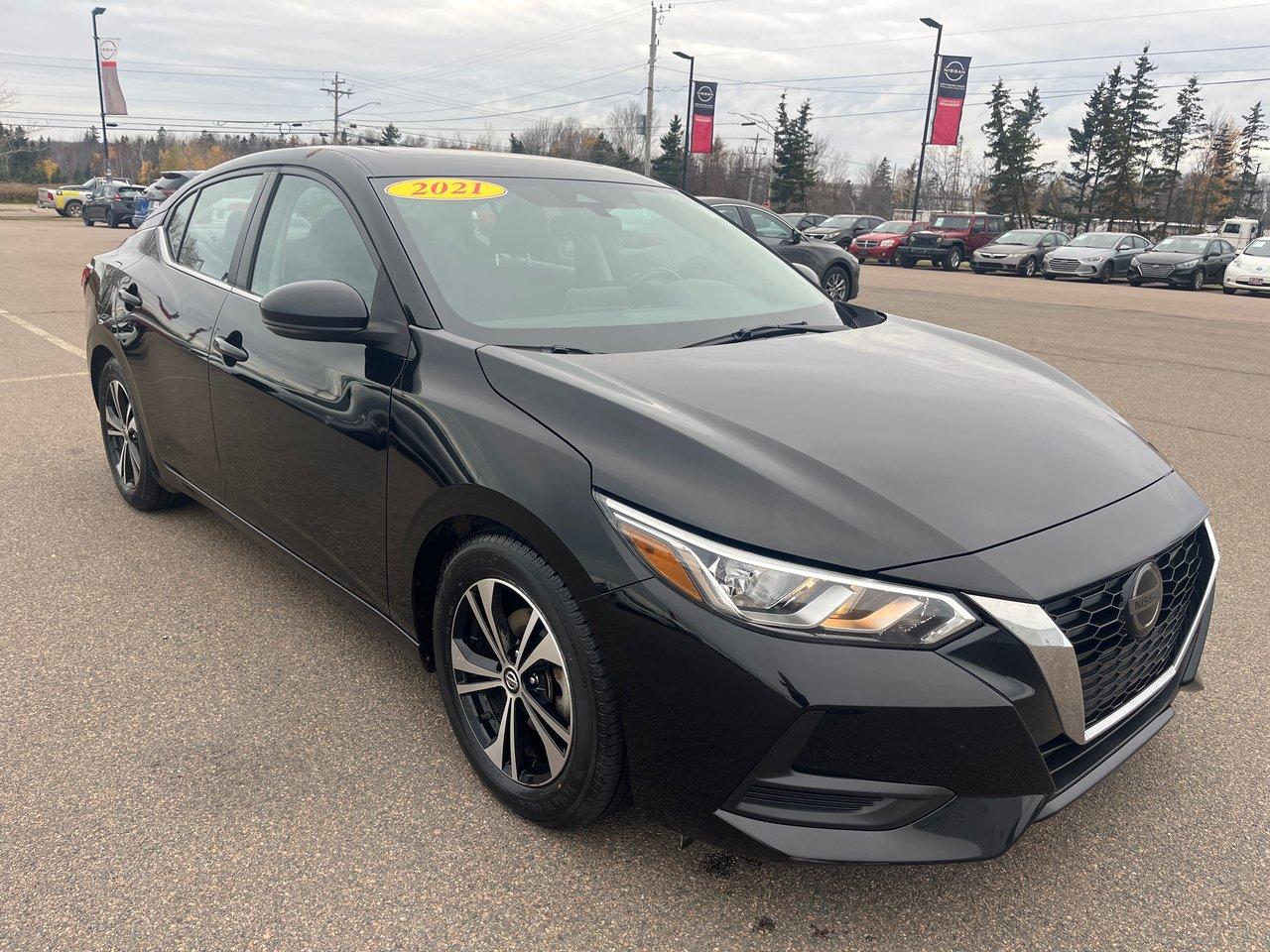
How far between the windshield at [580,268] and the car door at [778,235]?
12337mm

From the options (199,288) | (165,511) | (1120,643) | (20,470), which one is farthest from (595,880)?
(20,470)

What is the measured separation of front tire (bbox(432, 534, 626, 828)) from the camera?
211 cm

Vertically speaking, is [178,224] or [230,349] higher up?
[178,224]

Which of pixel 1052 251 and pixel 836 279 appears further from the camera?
pixel 1052 251

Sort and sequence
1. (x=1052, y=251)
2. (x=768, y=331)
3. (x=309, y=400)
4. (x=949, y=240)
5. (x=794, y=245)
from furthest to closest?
(x=949, y=240), (x=1052, y=251), (x=794, y=245), (x=768, y=331), (x=309, y=400)

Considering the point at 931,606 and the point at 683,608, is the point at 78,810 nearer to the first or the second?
the point at 683,608

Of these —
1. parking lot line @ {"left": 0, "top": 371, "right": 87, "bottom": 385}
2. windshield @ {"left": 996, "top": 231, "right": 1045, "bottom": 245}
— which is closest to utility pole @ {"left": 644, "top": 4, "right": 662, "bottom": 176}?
windshield @ {"left": 996, "top": 231, "right": 1045, "bottom": 245}

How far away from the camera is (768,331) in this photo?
3080mm

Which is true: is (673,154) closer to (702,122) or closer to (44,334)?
(702,122)

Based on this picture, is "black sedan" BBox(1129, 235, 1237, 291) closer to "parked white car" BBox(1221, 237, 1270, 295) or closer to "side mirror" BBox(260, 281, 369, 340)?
"parked white car" BBox(1221, 237, 1270, 295)

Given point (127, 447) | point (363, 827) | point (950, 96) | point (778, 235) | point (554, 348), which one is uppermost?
point (950, 96)

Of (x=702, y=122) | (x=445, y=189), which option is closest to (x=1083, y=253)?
(x=702, y=122)

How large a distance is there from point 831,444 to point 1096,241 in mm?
28962

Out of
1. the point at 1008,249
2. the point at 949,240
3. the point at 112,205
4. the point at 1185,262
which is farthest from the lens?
the point at 112,205
